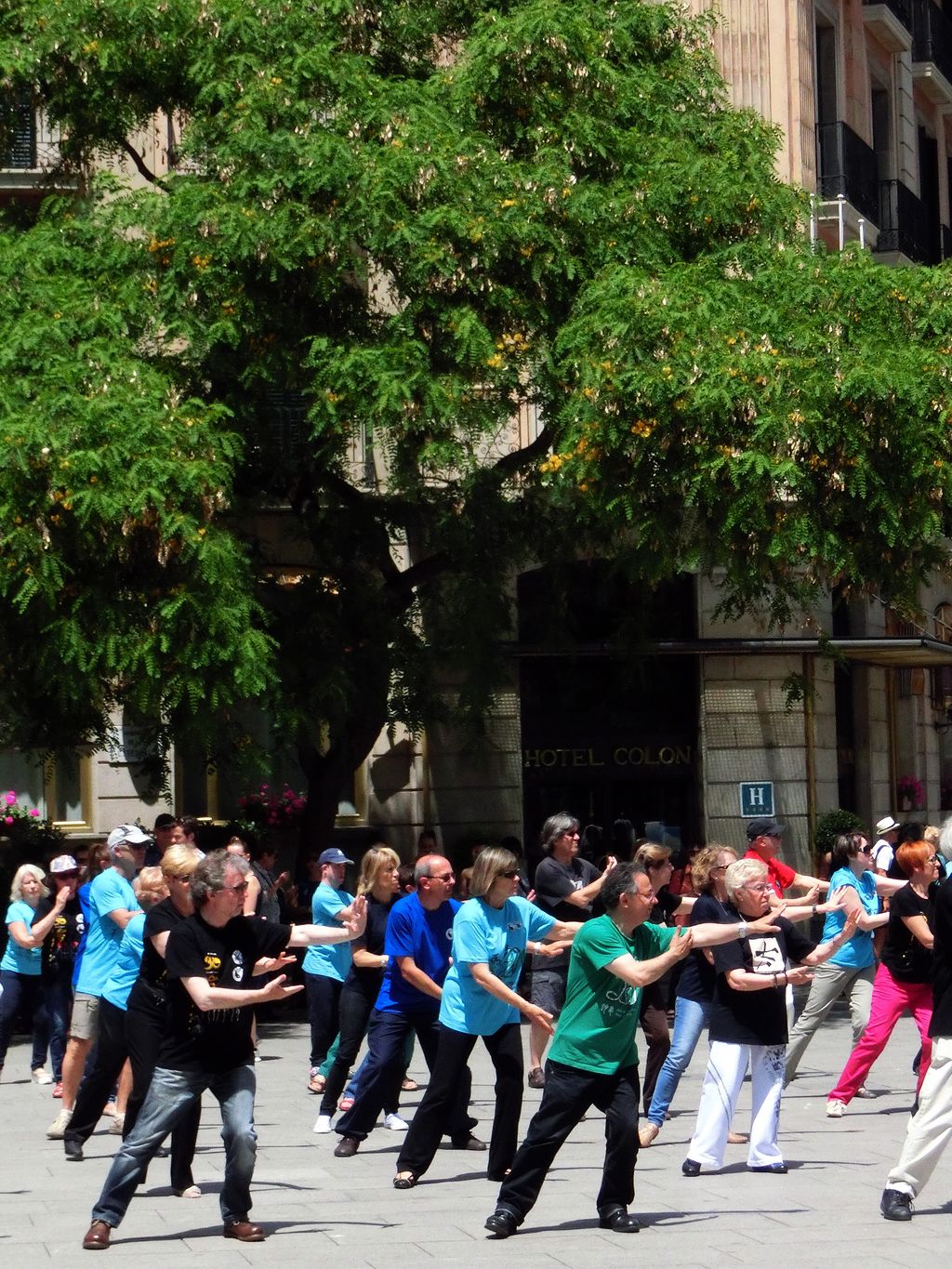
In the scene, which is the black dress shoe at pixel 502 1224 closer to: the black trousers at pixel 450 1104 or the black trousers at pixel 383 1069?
the black trousers at pixel 450 1104

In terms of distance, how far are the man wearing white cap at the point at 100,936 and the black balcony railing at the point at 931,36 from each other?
24.0 meters

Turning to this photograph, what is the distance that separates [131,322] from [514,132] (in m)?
3.87

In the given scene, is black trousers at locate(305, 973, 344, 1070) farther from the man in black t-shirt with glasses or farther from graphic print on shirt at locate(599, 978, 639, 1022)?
graphic print on shirt at locate(599, 978, 639, 1022)

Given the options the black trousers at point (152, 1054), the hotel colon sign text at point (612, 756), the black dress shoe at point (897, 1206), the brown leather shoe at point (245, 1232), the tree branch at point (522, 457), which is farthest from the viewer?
the hotel colon sign text at point (612, 756)

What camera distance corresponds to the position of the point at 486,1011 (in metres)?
10.1

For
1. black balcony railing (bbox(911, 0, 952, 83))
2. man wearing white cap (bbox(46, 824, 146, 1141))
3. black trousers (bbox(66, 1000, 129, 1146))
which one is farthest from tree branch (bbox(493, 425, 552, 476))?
→ black balcony railing (bbox(911, 0, 952, 83))

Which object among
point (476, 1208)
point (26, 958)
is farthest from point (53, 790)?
point (476, 1208)

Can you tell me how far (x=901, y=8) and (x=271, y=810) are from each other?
53.9 feet

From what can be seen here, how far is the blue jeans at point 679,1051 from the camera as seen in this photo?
1164 cm

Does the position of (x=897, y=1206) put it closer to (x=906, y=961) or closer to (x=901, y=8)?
(x=906, y=961)

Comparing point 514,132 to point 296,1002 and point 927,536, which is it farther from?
point 296,1002

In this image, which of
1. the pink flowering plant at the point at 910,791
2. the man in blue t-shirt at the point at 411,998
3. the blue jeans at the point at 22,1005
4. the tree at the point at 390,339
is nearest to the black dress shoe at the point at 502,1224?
the man in blue t-shirt at the point at 411,998

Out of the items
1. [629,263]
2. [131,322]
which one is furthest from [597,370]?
[131,322]

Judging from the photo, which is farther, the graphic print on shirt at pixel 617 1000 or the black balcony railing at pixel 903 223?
the black balcony railing at pixel 903 223
